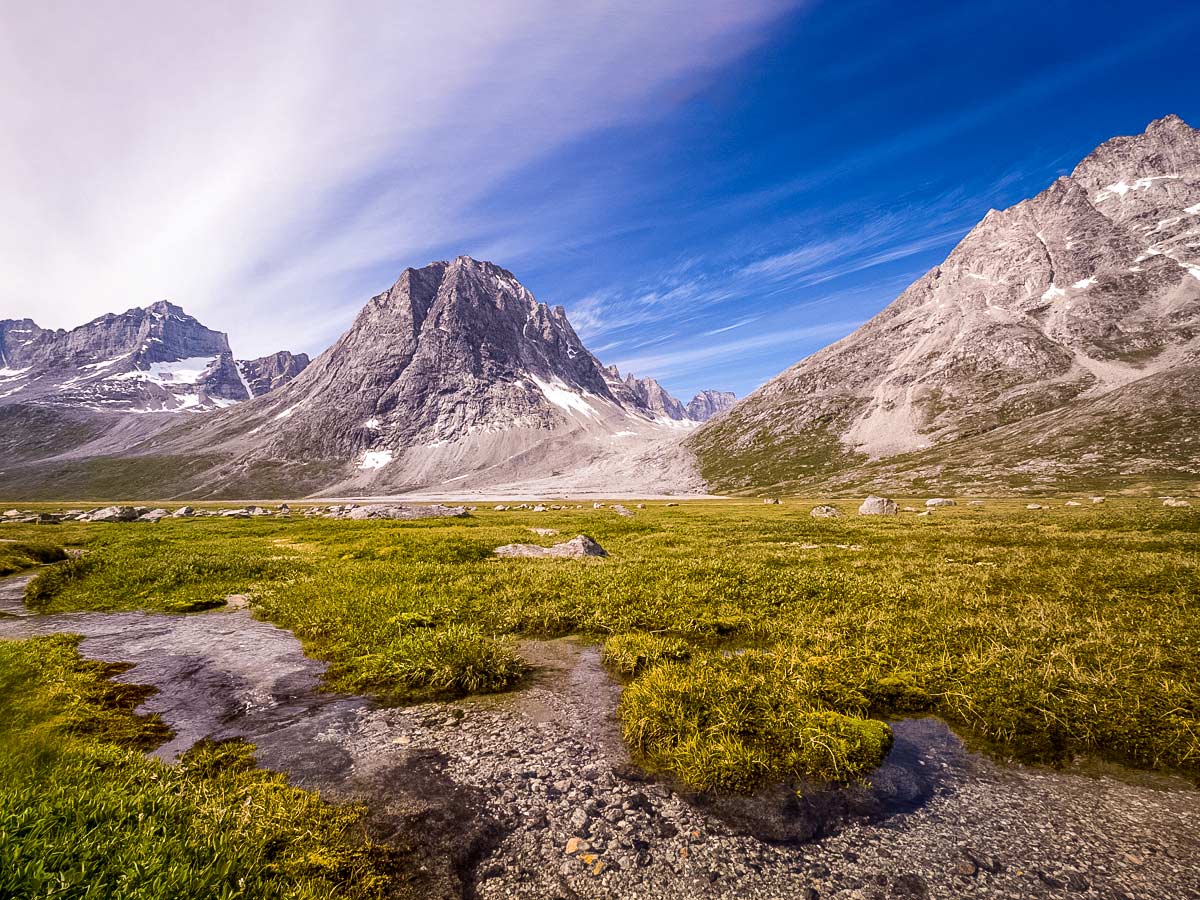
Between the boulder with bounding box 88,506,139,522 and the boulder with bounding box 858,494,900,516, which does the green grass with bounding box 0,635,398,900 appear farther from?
the boulder with bounding box 88,506,139,522

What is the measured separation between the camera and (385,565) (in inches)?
805

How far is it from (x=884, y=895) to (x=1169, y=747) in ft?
20.1

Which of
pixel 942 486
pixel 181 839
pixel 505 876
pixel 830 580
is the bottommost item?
pixel 942 486

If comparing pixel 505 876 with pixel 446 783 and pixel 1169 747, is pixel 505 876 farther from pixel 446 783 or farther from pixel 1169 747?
pixel 1169 747

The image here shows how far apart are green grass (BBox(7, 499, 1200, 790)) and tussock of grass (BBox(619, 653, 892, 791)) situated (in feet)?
0.10

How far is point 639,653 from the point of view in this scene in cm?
1081

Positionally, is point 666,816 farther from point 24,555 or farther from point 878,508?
point 878,508

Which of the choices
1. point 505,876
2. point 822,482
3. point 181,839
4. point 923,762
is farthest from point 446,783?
point 822,482

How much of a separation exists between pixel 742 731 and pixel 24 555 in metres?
36.8

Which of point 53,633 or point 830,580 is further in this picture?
point 830,580

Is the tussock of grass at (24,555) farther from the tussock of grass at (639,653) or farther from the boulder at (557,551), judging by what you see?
the tussock of grass at (639,653)

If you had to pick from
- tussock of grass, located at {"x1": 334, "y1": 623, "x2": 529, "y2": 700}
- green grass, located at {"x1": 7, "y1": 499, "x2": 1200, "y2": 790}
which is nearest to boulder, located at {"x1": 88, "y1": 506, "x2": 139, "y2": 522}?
green grass, located at {"x1": 7, "y1": 499, "x2": 1200, "y2": 790}

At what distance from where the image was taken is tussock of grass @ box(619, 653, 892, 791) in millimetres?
6660

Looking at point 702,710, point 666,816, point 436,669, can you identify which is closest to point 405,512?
point 436,669
